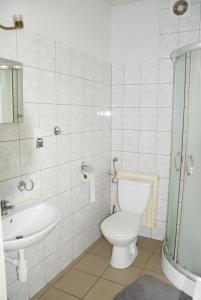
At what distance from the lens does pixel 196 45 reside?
209cm

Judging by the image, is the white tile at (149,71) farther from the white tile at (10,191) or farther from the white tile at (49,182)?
the white tile at (10,191)

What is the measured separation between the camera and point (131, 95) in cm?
298

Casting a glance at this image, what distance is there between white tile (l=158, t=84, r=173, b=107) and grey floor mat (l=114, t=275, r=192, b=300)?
1.71 m

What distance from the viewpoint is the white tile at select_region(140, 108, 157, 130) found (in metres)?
2.89

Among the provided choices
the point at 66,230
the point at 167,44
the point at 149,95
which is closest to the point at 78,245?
the point at 66,230

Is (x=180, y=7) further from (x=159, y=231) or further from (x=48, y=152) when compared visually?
(x=159, y=231)

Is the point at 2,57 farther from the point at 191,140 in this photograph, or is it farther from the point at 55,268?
the point at 55,268

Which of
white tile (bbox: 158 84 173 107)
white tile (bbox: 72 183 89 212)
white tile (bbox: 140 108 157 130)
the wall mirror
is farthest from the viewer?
white tile (bbox: 140 108 157 130)

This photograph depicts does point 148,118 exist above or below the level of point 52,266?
above

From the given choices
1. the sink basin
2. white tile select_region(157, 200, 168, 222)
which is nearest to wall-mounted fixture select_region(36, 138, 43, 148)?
the sink basin

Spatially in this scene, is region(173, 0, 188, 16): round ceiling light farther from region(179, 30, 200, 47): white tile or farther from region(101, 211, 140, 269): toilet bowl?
region(101, 211, 140, 269): toilet bowl

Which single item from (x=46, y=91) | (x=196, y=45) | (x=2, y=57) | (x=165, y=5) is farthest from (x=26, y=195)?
(x=165, y=5)

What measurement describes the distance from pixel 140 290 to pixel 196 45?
202 cm

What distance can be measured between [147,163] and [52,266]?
144 centimetres
